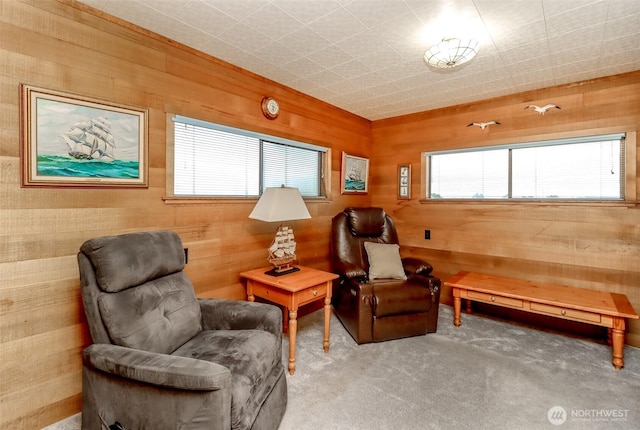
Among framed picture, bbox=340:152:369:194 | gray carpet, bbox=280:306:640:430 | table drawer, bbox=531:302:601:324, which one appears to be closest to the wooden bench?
table drawer, bbox=531:302:601:324

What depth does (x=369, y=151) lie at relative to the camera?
4.44m

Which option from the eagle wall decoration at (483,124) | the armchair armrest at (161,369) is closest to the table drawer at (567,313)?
the eagle wall decoration at (483,124)

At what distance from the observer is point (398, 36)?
85.7 inches

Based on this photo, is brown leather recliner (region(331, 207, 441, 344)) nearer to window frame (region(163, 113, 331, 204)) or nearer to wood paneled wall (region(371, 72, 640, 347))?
window frame (region(163, 113, 331, 204))

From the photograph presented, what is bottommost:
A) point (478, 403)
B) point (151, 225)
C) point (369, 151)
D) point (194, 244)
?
point (478, 403)

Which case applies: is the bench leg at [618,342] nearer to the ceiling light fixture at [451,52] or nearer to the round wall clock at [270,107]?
the ceiling light fixture at [451,52]

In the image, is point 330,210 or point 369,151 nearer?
point 330,210

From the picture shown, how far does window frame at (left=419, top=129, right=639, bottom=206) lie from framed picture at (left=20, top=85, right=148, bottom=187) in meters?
3.18

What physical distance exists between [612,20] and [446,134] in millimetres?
1854

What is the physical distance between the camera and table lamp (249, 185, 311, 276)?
8.16 feet

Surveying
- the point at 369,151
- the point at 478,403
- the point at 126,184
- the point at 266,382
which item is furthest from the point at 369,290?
the point at 369,151

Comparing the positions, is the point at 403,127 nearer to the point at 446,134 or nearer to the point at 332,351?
the point at 446,134

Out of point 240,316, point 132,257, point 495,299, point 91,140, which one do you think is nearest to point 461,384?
point 495,299

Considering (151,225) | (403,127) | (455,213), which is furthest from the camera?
(403,127)
